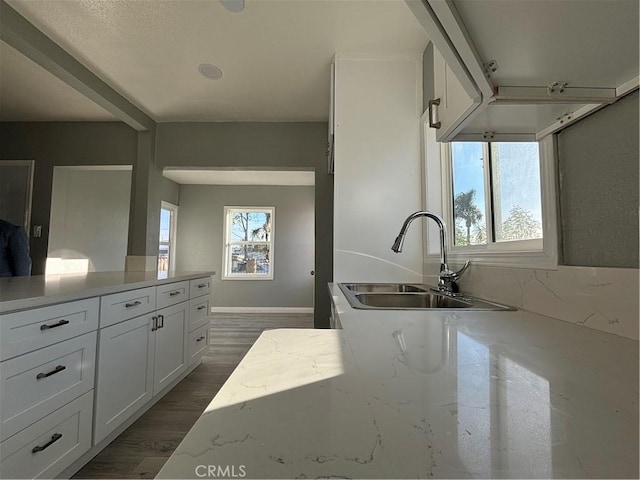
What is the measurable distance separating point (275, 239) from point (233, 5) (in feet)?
14.0

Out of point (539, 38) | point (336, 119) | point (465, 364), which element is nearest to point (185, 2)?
point (336, 119)

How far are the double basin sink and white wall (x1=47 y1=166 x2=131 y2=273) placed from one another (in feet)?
10.3

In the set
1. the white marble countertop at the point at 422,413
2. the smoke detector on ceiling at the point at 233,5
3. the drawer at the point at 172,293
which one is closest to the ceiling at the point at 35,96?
the smoke detector on ceiling at the point at 233,5

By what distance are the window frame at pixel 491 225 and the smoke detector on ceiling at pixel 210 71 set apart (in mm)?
1702

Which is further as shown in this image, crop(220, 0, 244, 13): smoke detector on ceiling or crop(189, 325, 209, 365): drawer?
crop(189, 325, 209, 365): drawer

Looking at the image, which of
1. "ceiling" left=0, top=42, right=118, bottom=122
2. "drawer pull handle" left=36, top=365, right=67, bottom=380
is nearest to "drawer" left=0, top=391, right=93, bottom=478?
"drawer pull handle" left=36, top=365, right=67, bottom=380

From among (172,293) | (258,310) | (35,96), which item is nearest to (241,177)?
(258,310)

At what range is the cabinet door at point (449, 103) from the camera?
2.70 feet

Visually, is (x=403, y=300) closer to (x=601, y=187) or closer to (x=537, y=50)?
(x=601, y=187)

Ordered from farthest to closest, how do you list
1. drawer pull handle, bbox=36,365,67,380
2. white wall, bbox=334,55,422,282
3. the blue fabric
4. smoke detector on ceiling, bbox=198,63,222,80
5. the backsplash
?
the blue fabric < smoke detector on ceiling, bbox=198,63,222,80 < white wall, bbox=334,55,422,282 < drawer pull handle, bbox=36,365,67,380 < the backsplash

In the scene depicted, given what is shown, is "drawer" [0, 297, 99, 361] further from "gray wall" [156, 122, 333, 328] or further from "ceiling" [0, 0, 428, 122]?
"gray wall" [156, 122, 333, 328]

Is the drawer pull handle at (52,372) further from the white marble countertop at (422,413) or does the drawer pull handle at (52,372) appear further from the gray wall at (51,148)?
the gray wall at (51,148)

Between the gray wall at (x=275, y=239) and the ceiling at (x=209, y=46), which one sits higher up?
the ceiling at (x=209, y=46)

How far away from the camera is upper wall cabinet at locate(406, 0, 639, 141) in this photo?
1.70ft
